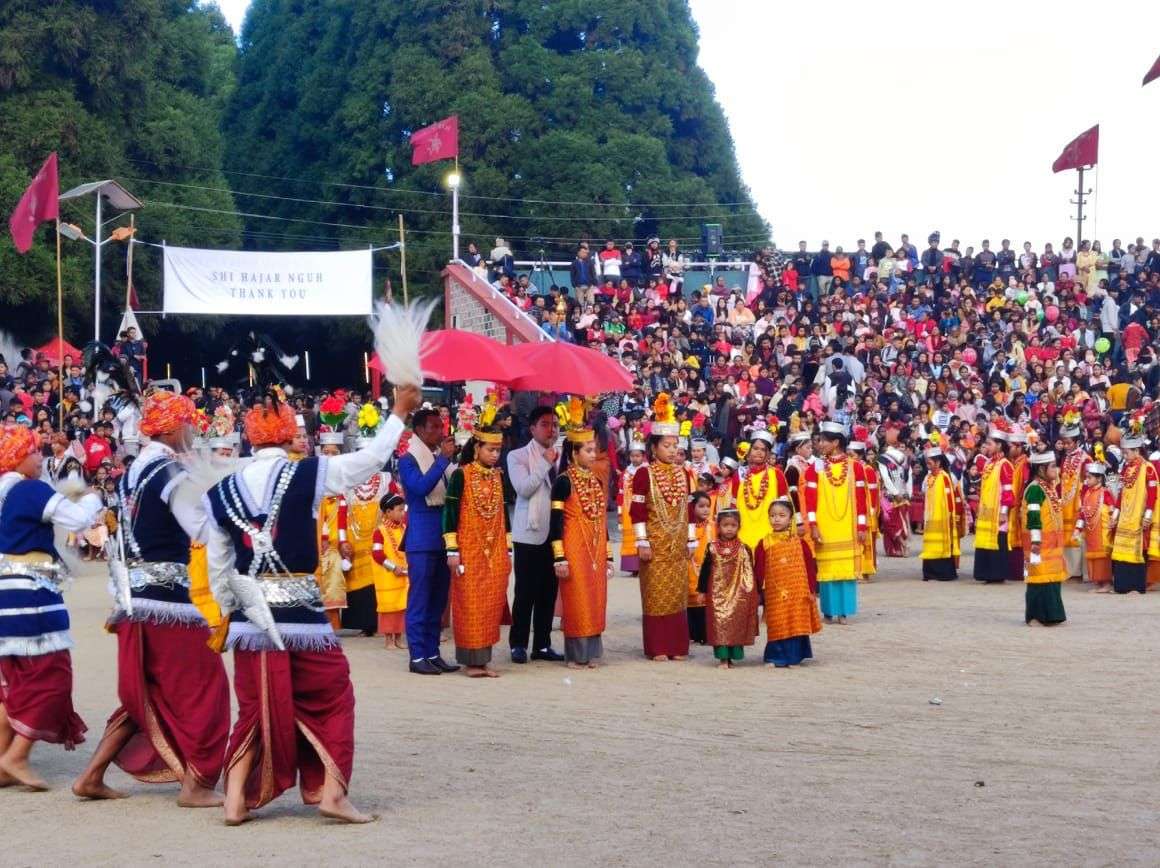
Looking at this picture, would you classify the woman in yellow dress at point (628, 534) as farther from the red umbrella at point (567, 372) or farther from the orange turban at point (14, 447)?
the orange turban at point (14, 447)

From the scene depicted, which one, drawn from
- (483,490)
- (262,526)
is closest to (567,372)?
(483,490)

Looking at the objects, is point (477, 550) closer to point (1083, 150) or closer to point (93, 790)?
point (93, 790)

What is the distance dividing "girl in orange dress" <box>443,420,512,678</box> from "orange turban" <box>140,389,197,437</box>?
12.9 feet

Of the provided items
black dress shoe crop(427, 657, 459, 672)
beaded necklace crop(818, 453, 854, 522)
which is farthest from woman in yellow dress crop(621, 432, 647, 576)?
black dress shoe crop(427, 657, 459, 672)

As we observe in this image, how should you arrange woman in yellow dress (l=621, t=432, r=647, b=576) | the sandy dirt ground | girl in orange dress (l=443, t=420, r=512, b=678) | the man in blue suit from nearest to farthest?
the sandy dirt ground, girl in orange dress (l=443, t=420, r=512, b=678), the man in blue suit, woman in yellow dress (l=621, t=432, r=647, b=576)

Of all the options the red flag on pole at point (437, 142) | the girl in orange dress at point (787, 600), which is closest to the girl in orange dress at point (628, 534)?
the girl in orange dress at point (787, 600)

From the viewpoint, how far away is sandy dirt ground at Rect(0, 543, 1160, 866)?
718 cm

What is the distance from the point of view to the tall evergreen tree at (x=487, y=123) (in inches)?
1636

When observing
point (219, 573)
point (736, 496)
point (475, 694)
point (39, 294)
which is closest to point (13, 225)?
point (39, 294)

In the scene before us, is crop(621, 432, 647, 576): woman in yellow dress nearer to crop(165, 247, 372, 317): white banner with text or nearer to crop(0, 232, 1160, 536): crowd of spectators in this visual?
crop(0, 232, 1160, 536): crowd of spectators

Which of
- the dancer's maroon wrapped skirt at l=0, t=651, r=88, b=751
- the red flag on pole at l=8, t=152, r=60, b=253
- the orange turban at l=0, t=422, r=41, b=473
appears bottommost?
the dancer's maroon wrapped skirt at l=0, t=651, r=88, b=751

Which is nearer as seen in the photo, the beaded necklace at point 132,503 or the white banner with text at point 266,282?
the beaded necklace at point 132,503

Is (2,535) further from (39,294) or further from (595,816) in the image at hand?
(39,294)

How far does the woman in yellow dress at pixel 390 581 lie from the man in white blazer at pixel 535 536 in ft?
4.12
